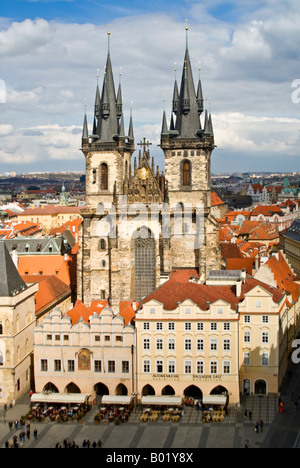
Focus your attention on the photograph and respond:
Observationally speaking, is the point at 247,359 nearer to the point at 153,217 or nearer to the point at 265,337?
the point at 265,337

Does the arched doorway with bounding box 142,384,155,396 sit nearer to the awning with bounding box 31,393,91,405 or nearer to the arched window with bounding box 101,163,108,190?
the awning with bounding box 31,393,91,405

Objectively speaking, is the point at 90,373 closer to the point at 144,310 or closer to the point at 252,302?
the point at 144,310

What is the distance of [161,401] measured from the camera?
6219 cm

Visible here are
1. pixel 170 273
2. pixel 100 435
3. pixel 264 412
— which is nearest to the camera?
pixel 100 435

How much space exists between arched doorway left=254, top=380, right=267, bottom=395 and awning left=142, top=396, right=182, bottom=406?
8651 mm

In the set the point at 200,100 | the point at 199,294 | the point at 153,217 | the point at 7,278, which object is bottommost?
the point at 199,294

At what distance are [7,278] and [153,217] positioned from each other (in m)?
26.5

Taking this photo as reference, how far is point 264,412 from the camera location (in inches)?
2415

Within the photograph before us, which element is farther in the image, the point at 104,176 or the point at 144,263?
the point at 104,176

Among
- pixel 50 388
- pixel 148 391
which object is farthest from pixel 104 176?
pixel 148 391

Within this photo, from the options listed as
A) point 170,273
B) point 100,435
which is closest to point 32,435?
point 100,435

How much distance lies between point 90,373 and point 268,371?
1802cm
